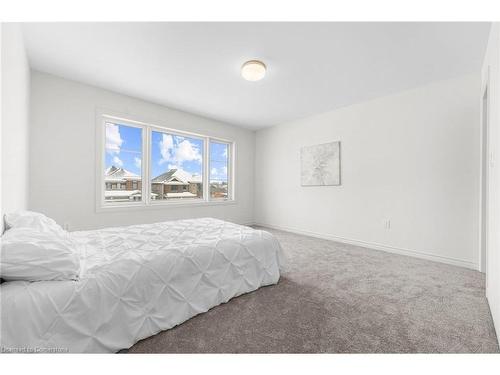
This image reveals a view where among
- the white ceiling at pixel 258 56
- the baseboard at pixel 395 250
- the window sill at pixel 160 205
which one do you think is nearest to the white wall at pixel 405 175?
the baseboard at pixel 395 250

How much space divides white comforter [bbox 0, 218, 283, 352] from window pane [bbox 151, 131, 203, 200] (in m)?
1.93

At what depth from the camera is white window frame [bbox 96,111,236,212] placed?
3404 millimetres

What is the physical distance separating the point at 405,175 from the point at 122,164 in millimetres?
4506

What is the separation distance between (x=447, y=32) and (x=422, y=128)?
4.64ft

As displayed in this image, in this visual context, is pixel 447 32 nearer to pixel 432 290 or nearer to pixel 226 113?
pixel 432 290

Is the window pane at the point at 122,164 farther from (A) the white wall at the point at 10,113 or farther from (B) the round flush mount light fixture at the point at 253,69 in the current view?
(B) the round flush mount light fixture at the point at 253,69

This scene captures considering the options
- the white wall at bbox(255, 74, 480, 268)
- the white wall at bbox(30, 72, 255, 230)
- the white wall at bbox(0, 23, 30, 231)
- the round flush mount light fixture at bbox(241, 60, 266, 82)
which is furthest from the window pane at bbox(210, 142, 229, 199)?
the white wall at bbox(0, 23, 30, 231)

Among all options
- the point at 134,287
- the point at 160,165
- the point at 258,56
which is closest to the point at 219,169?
the point at 160,165

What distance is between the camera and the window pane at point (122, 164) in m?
3.62

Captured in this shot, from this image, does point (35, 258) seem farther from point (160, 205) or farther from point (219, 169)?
point (219, 169)

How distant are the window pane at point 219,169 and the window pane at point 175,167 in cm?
28

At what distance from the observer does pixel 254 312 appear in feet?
5.84

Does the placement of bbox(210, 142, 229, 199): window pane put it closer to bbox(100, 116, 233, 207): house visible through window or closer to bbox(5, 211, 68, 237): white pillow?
bbox(100, 116, 233, 207): house visible through window
